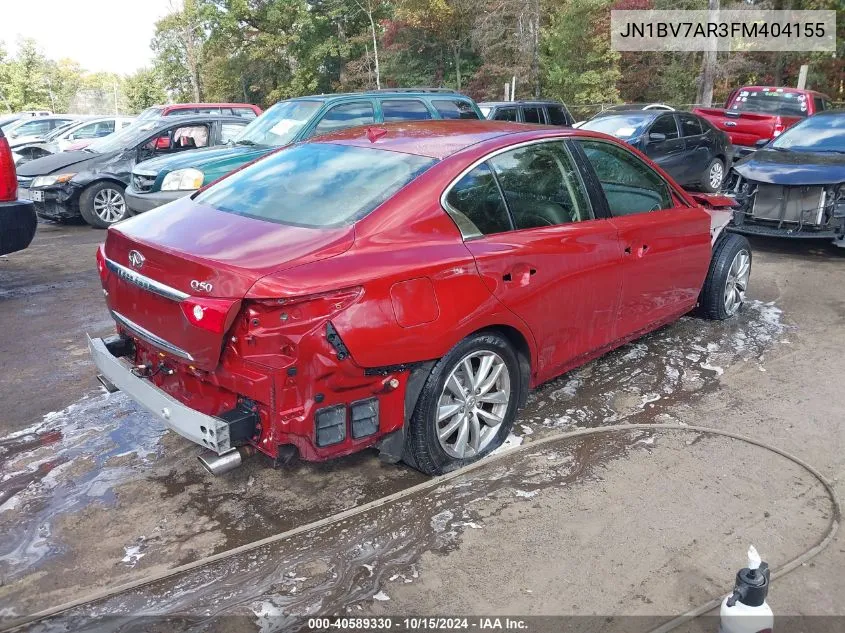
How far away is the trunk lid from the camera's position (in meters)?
2.74

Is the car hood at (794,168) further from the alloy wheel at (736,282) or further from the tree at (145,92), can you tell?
the tree at (145,92)

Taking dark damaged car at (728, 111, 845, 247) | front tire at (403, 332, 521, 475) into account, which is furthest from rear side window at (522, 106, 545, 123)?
front tire at (403, 332, 521, 475)

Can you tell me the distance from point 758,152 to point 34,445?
27.4 feet

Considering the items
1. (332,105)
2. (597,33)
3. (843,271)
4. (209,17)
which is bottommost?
(843,271)

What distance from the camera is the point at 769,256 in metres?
8.03

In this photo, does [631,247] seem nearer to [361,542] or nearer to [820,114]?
[361,542]

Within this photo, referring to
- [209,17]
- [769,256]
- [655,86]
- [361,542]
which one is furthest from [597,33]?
[361,542]

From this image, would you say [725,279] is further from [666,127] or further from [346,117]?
[666,127]

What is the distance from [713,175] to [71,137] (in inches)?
546

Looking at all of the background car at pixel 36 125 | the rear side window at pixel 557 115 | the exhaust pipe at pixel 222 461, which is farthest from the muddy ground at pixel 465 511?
the background car at pixel 36 125

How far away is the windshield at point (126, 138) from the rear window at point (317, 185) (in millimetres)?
7407

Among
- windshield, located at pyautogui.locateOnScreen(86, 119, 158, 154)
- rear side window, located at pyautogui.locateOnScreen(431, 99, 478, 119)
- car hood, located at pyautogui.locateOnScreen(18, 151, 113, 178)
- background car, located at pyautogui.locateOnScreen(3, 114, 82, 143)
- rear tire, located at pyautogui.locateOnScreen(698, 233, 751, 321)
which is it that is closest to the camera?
rear tire, located at pyautogui.locateOnScreen(698, 233, 751, 321)

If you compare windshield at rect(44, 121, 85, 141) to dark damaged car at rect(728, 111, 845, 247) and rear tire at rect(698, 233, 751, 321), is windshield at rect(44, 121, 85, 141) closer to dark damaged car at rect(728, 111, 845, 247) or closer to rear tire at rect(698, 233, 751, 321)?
dark damaged car at rect(728, 111, 845, 247)

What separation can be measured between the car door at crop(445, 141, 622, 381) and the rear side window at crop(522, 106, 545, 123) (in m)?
7.82
